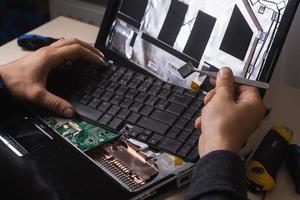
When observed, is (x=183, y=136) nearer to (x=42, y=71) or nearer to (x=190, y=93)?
(x=190, y=93)

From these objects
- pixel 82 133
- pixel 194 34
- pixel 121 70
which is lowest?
pixel 82 133

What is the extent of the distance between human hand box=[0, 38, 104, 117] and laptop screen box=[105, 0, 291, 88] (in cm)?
10

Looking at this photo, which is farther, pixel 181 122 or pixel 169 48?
pixel 169 48

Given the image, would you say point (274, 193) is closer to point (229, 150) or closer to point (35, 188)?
point (229, 150)

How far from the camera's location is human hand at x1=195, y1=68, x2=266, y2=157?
2.11 ft

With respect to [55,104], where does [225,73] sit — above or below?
above

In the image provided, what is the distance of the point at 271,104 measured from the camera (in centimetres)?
96

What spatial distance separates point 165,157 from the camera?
716 millimetres

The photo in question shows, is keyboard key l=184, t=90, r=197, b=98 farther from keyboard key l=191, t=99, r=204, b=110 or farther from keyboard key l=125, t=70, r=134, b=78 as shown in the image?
keyboard key l=125, t=70, r=134, b=78

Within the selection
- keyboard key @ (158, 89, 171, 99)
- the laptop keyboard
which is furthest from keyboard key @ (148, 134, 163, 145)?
keyboard key @ (158, 89, 171, 99)

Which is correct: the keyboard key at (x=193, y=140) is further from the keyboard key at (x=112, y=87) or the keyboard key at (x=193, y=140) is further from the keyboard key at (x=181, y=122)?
the keyboard key at (x=112, y=87)

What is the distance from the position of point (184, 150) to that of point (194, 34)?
0.28m

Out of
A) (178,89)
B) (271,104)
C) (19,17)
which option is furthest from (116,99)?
(19,17)

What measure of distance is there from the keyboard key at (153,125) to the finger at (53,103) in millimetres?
140
